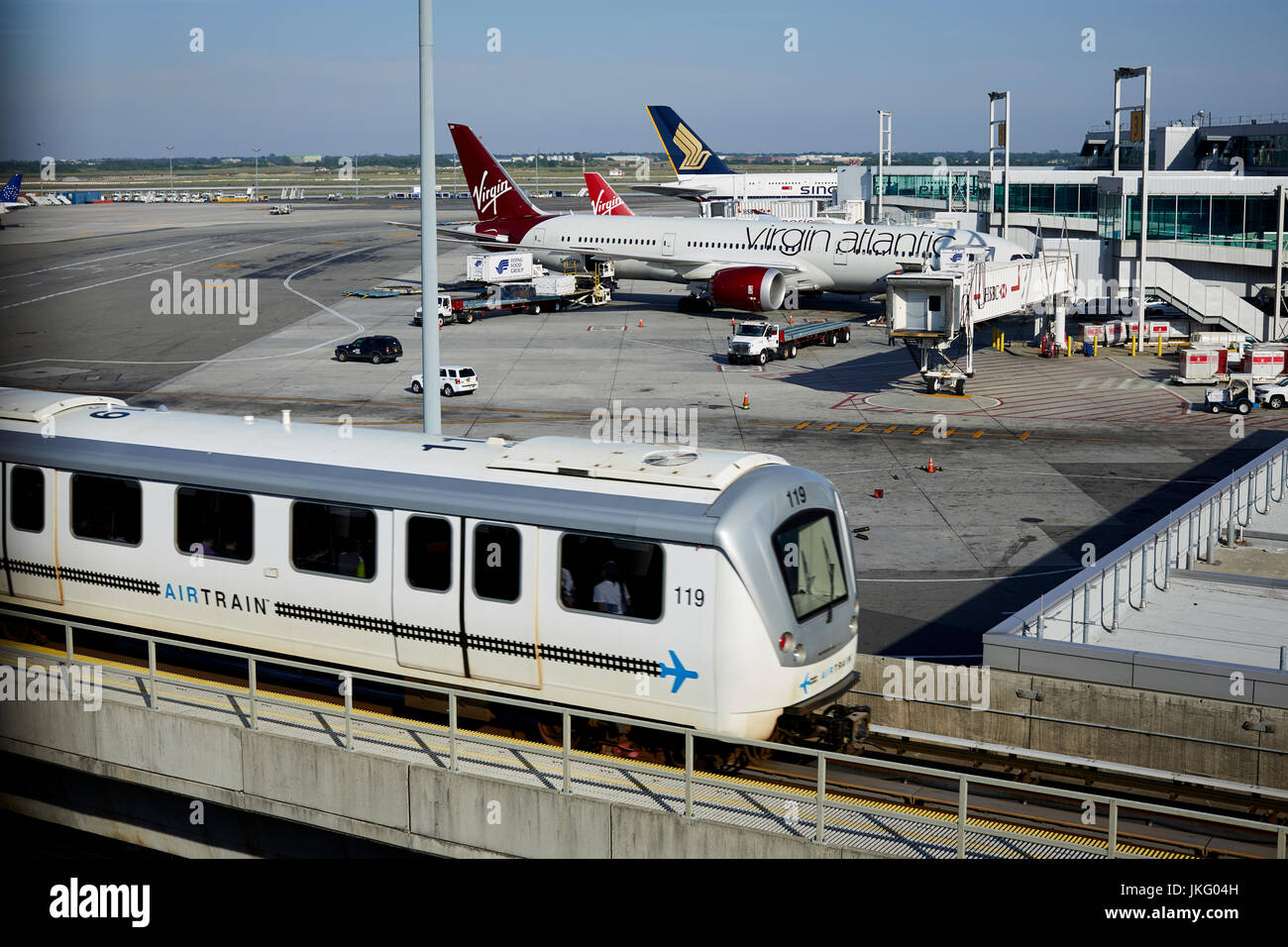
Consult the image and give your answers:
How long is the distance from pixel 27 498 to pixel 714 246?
2229 inches

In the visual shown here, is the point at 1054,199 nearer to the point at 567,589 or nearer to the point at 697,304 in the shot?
the point at 697,304

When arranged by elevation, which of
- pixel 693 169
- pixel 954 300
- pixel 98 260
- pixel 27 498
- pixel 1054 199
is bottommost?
pixel 27 498

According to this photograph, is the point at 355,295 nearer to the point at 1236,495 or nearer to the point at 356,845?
the point at 1236,495

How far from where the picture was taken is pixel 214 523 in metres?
18.8

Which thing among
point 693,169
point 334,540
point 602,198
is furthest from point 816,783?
point 693,169

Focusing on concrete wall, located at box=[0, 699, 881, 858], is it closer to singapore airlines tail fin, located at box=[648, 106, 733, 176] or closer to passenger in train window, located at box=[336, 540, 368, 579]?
passenger in train window, located at box=[336, 540, 368, 579]

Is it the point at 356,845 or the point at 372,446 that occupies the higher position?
the point at 372,446

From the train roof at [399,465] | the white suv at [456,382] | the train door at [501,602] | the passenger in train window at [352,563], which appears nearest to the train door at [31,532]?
the train roof at [399,465]

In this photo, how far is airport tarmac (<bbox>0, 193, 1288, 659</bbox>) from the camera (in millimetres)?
32750

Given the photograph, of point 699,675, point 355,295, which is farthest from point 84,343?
point 699,675

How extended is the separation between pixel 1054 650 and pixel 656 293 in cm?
7270

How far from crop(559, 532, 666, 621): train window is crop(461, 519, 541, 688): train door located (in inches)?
19.1

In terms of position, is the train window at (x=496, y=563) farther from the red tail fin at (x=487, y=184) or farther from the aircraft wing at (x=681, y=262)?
the red tail fin at (x=487, y=184)

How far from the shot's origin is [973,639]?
26.9 meters
